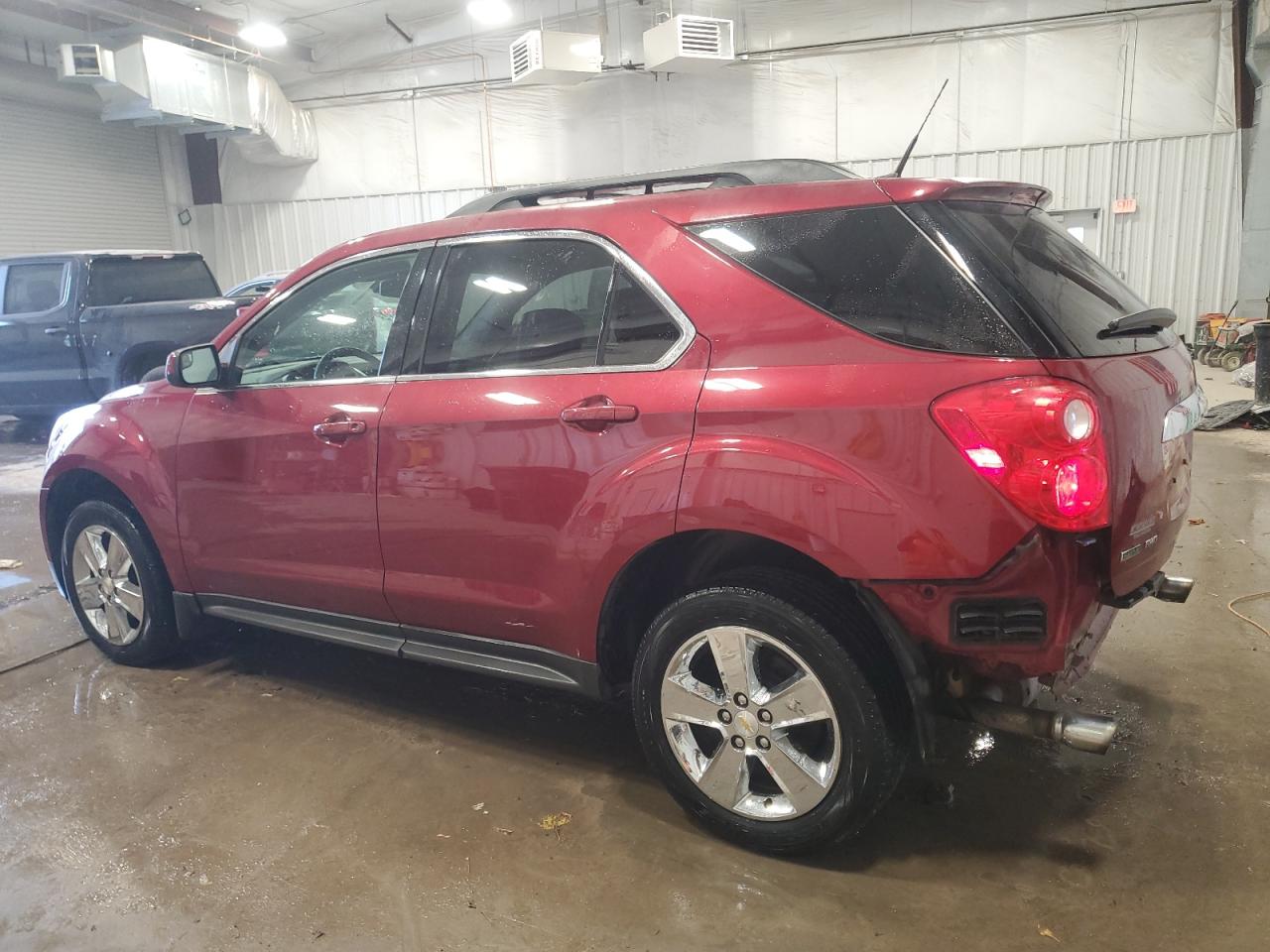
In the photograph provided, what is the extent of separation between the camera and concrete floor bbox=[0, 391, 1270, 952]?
80.7 inches

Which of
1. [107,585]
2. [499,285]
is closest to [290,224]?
[107,585]

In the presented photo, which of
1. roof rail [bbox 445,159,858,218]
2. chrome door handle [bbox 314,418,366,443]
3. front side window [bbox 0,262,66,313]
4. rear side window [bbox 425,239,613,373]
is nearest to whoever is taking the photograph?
rear side window [bbox 425,239,613,373]

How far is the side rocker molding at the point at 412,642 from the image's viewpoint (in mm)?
2527

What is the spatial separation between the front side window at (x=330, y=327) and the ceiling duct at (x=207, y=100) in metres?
11.1

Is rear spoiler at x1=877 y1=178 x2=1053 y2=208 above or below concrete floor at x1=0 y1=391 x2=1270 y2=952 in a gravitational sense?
above

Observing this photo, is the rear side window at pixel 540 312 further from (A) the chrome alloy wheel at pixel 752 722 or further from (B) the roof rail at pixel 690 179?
(A) the chrome alloy wheel at pixel 752 722

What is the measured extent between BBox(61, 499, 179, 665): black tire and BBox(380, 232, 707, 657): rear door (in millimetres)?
1255

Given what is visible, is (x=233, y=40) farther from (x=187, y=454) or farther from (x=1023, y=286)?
(x=1023, y=286)

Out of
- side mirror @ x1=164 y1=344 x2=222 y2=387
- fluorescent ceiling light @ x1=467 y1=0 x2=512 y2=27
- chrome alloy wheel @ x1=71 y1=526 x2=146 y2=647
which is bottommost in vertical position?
chrome alloy wheel @ x1=71 y1=526 x2=146 y2=647

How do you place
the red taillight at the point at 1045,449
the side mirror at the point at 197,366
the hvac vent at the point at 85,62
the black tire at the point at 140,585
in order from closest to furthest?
the red taillight at the point at 1045,449, the side mirror at the point at 197,366, the black tire at the point at 140,585, the hvac vent at the point at 85,62

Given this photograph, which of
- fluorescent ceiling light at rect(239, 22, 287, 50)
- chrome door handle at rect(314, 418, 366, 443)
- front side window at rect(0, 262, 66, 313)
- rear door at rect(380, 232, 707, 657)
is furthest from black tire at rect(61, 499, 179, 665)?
fluorescent ceiling light at rect(239, 22, 287, 50)

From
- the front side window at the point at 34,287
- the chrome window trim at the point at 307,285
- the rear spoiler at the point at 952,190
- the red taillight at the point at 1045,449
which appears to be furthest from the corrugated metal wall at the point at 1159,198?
the red taillight at the point at 1045,449

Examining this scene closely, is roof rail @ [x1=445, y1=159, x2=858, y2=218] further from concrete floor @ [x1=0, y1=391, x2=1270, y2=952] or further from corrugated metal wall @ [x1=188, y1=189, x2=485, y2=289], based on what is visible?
corrugated metal wall @ [x1=188, y1=189, x2=485, y2=289]

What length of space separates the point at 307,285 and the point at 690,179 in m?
1.36
